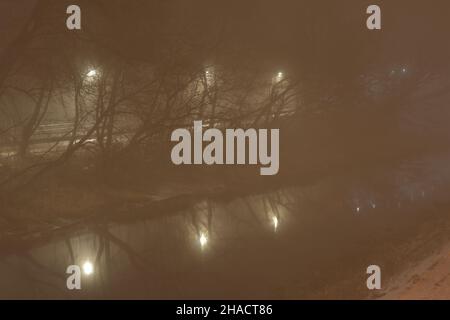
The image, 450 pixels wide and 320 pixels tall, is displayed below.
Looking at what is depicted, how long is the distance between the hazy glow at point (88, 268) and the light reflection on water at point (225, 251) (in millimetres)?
17

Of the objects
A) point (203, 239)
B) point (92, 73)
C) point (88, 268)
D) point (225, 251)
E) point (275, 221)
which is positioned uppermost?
point (92, 73)

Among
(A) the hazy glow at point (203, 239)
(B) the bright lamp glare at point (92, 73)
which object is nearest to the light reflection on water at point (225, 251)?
(A) the hazy glow at point (203, 239)

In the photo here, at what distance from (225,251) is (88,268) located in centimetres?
248

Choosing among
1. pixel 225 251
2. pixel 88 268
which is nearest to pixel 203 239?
pixel 225 251

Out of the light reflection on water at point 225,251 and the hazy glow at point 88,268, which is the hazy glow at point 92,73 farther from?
the hazy glow at point 88,268

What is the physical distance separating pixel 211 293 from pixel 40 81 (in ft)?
25.1

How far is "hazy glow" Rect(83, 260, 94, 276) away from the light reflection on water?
0.06 feet

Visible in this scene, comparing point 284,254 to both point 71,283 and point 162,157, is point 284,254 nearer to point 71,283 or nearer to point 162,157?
point 71,283

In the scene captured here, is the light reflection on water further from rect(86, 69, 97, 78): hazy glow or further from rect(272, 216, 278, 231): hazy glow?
rect(86, 69, 97, 78): hazy glow

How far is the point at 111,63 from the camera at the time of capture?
1277 centimetres

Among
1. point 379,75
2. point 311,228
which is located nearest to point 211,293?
point 311,228

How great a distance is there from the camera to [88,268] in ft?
26.4

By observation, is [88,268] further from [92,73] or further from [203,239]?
[92,73]
